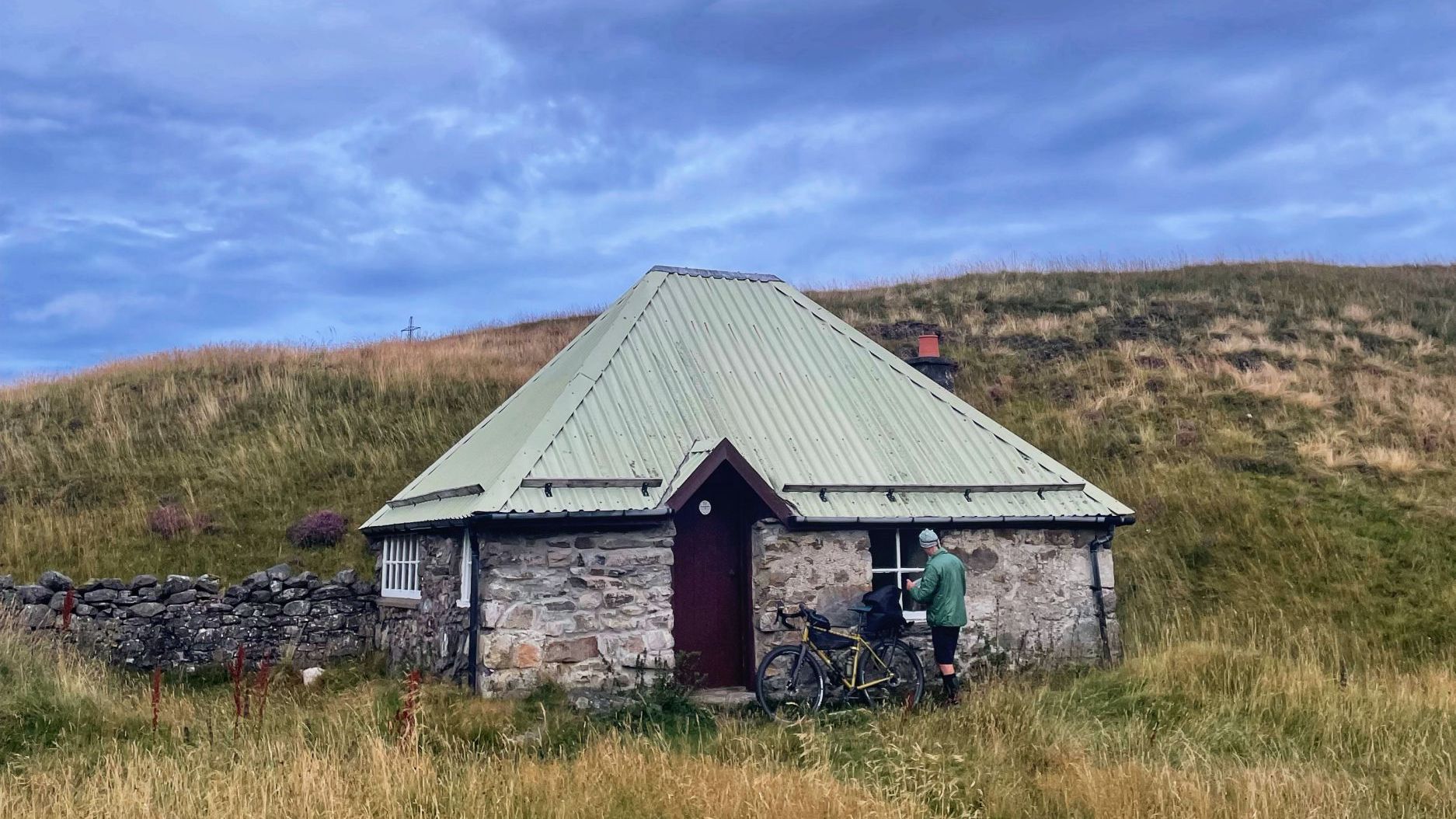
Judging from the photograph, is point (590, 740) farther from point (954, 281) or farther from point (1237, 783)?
point (954, 281)

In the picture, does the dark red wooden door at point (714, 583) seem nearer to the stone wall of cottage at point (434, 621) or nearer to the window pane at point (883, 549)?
the window pane at point (883, 549)

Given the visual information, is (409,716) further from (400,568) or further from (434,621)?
(400,568)

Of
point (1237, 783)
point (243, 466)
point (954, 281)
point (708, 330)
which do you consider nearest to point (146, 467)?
point (243, 466)

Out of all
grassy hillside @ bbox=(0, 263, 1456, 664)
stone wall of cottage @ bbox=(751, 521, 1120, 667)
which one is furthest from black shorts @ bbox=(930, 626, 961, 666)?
grassy hillside @ bbox=(0, 263, 1456, 664)

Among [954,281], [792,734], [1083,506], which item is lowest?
[792,734]

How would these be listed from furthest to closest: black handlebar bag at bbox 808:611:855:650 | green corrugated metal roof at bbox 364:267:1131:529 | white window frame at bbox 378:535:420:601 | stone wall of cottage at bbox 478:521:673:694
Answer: white window frame at bbox 378:535:420:601 → green corrugated metal roof at bbox 364:267:1131:529 → black handlebar bag at bbox 808:611:855:650 → stone wall of cottage at bbox 478:521:673:694

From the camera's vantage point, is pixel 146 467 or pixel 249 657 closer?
pixel 249 657

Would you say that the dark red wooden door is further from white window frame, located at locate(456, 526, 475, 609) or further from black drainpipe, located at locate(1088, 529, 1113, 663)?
black drainpipe, located at locate(1088, 529, 1113, 663)

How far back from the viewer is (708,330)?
14.2 meters

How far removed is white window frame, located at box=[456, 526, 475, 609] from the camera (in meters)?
10.9

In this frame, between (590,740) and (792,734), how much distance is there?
1707 mm

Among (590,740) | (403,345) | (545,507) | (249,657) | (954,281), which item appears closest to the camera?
(590,740)

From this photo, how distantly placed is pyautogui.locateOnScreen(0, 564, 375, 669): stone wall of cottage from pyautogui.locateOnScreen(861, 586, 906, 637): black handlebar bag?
7.01 meters

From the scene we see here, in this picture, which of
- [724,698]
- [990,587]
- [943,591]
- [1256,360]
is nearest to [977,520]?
[990,587]
